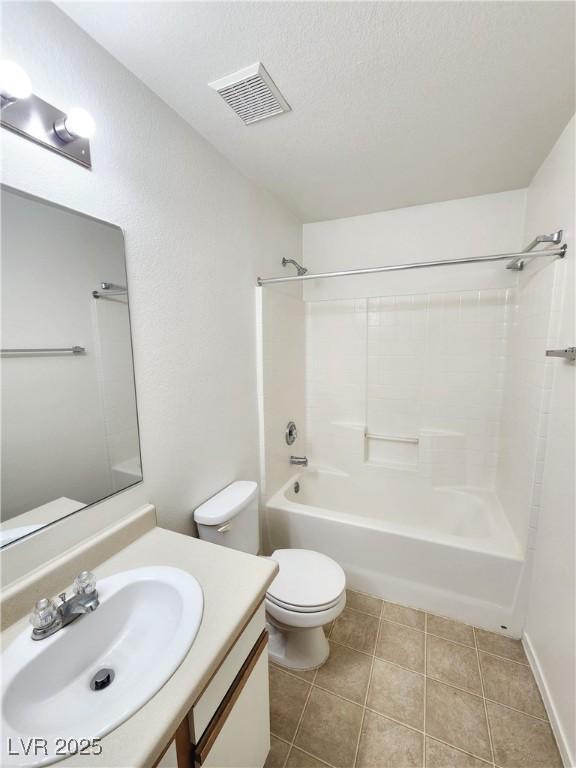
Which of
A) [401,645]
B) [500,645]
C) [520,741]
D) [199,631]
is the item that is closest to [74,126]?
[199,631]

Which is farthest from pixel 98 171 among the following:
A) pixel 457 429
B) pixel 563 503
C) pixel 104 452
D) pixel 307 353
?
pixel 457 429

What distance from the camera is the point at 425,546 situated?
1682 millimetres

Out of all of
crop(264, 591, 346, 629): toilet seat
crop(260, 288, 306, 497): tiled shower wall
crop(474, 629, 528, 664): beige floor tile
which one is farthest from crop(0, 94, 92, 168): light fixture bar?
crop(474, 629, 528, 664): beige floor tile

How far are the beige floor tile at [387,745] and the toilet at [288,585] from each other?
1.03 feet

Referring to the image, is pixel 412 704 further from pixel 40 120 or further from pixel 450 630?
pixel 40 120

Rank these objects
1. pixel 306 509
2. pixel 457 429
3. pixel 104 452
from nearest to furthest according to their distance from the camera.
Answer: pixel 104 452
pixel 306 509
pixel 457 429

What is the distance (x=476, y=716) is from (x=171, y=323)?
6.55 feet

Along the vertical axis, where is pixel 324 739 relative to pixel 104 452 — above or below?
below

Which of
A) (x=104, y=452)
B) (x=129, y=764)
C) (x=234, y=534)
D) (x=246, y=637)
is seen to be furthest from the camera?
(x=234, y=534)

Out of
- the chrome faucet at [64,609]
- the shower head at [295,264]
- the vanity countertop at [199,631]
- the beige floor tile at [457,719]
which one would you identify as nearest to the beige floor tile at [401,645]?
the beige floor tile at [457,719]

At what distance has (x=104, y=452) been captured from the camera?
1.04 meters

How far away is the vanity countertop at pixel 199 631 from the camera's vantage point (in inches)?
21.0

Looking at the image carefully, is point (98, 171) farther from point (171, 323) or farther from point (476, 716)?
point (476, 716)

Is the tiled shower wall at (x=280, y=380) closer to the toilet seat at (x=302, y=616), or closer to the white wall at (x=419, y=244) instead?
the white wall at (x=419, y=244)
